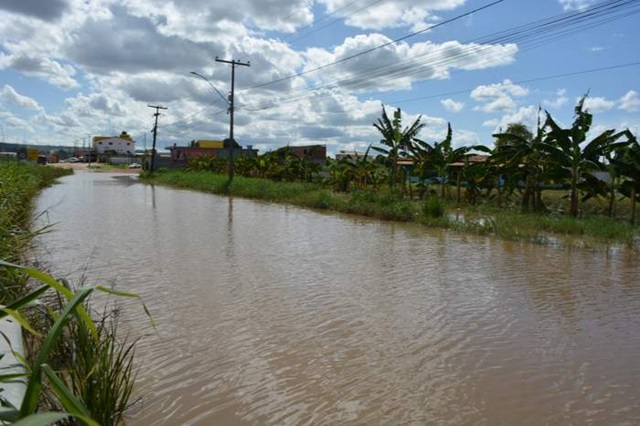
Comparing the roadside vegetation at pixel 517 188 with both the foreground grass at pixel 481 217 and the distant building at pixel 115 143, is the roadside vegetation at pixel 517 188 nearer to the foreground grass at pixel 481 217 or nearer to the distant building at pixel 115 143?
the foreground grass at pixel 481 217

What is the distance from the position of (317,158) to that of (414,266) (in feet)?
158

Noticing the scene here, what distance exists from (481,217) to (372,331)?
46.7 feet

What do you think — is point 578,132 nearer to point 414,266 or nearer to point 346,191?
point 414,266

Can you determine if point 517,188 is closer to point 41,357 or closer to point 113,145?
point 41,357

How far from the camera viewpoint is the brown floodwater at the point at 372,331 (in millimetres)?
4633

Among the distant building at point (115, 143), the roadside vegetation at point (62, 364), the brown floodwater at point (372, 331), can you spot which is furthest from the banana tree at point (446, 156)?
the distant building at point (115, 143)

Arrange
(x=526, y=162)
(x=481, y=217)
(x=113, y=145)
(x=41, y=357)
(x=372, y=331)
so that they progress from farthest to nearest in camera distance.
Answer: (x=113, y=145), (x=526, y=162), (x=481, y=217), (x=372, y=331), (x=41, y=357)

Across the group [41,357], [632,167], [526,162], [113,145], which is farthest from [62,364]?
[113,145]

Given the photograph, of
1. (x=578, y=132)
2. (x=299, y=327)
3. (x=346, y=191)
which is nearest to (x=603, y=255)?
(x=578, y=132)

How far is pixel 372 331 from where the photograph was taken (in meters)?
6.57

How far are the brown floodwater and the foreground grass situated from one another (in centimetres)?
194

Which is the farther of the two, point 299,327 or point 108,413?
point 299,327

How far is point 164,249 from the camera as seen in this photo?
12430mm

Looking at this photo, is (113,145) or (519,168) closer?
(519,168)
